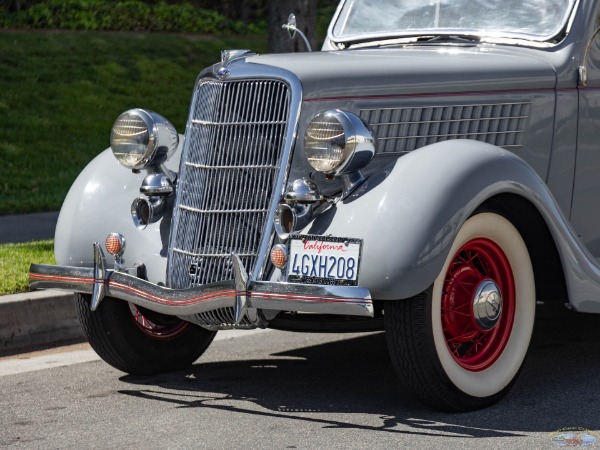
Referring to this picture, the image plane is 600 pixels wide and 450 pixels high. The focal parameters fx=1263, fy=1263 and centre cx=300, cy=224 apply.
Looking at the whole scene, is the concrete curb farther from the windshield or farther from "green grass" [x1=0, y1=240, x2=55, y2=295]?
the windshield

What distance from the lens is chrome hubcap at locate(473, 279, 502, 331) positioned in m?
5.11

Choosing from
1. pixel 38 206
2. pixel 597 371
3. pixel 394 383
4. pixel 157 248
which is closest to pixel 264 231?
pixel 157 248

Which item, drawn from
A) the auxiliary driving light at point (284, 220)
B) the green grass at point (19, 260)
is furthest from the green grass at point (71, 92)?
the auxiliary driving light at point (284, 220)

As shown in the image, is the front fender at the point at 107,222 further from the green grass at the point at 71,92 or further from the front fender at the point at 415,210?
the green grass at the point at 71,92

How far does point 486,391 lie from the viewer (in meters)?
5.13

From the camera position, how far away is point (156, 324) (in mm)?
5910

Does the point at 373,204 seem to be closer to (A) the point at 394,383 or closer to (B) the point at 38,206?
(A) the point at 394,383

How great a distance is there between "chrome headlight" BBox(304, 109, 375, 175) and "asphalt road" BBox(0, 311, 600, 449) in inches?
40.4

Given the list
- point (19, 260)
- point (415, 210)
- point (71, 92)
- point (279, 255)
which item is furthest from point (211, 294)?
point (71, 92)

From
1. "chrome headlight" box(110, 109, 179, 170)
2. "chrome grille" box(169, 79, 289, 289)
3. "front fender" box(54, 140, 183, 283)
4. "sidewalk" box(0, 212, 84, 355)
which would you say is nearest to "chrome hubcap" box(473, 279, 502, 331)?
"chrome grille" box(169, 79, 289, 289)

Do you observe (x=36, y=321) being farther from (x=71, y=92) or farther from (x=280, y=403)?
(x=71, y=92)

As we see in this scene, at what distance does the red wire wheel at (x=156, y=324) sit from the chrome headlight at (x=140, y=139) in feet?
2.21

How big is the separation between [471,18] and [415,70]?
867 millimetres

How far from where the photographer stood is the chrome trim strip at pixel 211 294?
4688 millimetres
